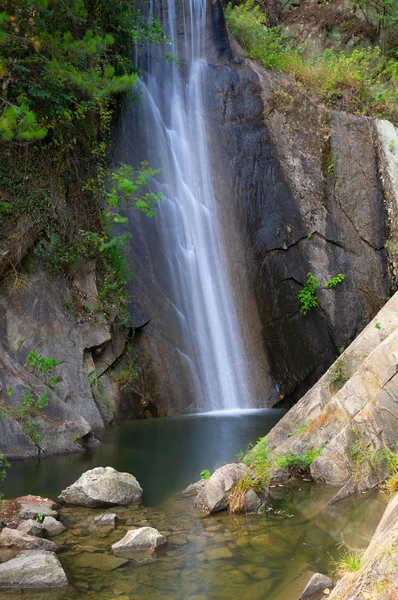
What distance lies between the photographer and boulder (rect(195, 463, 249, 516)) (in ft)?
19.6

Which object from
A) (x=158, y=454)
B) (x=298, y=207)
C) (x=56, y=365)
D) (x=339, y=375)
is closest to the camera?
(x=339, y=375)

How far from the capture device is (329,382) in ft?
26.1

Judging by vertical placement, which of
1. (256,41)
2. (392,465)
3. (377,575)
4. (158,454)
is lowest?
(158,454)

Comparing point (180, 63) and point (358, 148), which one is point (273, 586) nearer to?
point (358, 148)

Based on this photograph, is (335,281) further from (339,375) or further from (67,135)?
(67,135)

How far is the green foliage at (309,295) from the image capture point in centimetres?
1305

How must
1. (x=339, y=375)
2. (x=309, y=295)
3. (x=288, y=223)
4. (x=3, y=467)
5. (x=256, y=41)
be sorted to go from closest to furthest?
(x=3, y=467), (x=339, y=375), (x=309, y=295), (x=288, y=223), (x=256, y=41)

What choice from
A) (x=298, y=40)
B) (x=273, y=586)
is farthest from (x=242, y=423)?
(x=298, y=40)

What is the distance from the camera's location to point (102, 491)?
6.24m

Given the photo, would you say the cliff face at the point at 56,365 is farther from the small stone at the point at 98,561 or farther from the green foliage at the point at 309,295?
the green foliage at the point at 309,295

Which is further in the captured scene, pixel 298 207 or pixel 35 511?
pixel 298 207

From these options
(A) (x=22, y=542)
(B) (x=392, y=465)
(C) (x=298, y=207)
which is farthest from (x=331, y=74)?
(A) (x=22, y=542)

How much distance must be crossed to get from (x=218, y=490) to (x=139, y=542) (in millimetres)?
1223

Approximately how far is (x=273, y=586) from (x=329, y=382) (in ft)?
12.9
